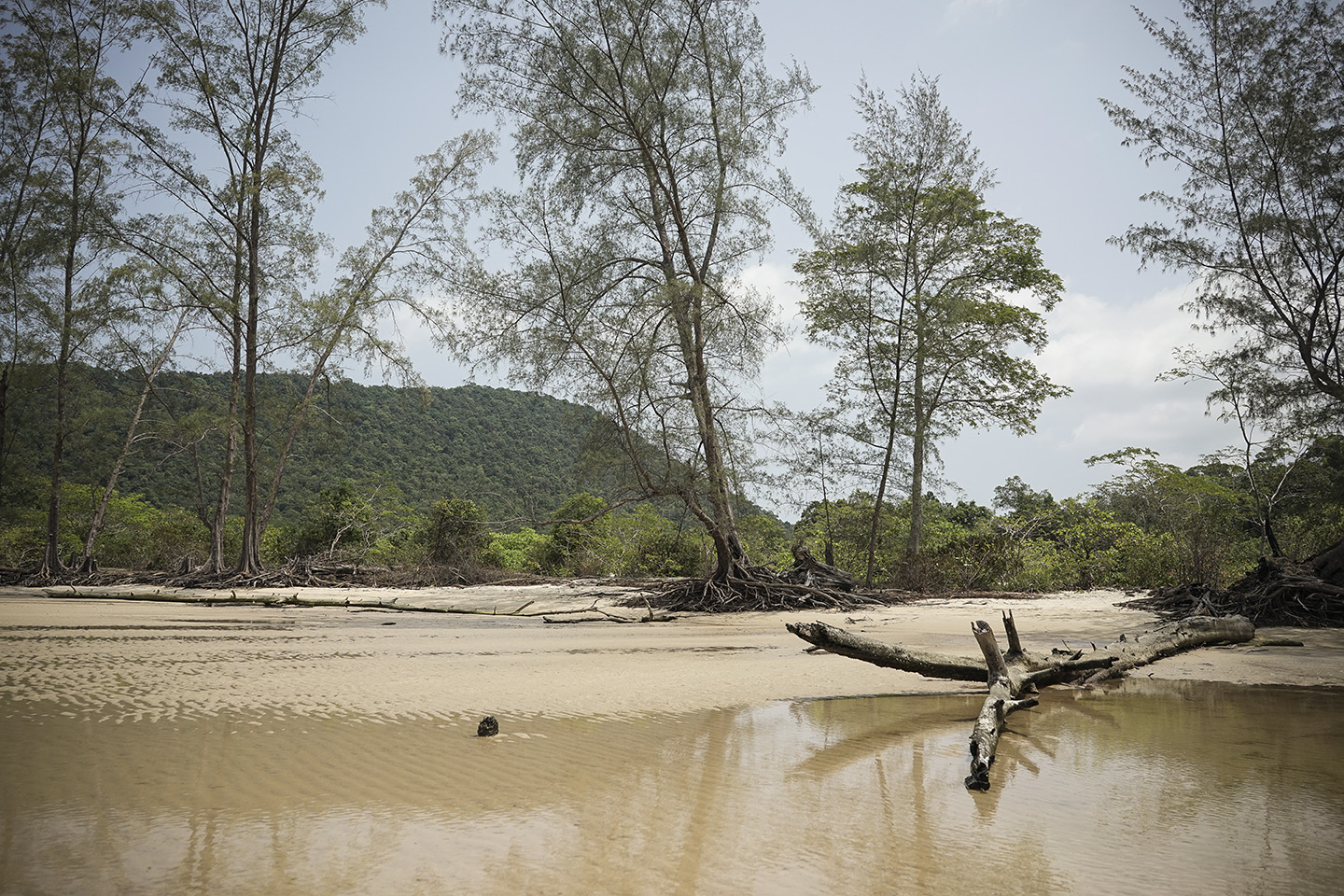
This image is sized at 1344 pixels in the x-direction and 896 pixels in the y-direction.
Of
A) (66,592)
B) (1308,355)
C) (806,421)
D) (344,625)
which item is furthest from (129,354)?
(1308,355)

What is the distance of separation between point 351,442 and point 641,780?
1942 centimetres

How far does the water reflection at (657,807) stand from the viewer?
6.17ft

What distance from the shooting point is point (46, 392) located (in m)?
17.2

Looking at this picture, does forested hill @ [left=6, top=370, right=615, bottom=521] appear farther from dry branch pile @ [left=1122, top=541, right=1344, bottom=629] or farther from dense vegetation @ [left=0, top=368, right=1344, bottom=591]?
dry branch pile @ [left=1122, top=541, right=1344, bottom=629]

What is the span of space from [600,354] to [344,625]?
522 centimetres

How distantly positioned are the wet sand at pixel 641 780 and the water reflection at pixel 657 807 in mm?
12

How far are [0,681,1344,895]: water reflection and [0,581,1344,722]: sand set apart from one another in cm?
48

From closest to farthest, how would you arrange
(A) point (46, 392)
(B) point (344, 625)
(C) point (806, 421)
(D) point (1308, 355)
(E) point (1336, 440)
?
1. (B) point (344, 625)
2. (D) point (1308, 355)
3. (E) point (1336, 440)
4. (C) point (806, 421)
5. (A) point (46, 392)

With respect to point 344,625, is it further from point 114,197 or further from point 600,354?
point 114,197

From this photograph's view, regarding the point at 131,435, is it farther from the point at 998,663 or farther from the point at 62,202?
the point at 998,663

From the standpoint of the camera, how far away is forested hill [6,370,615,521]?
56.0 ft

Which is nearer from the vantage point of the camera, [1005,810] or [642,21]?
[1005,810]

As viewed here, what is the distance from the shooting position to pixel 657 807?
7.91 ft

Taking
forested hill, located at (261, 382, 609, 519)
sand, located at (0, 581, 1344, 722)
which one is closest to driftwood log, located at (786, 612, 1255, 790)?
sand, located at (0, 581, 1344, 722)
